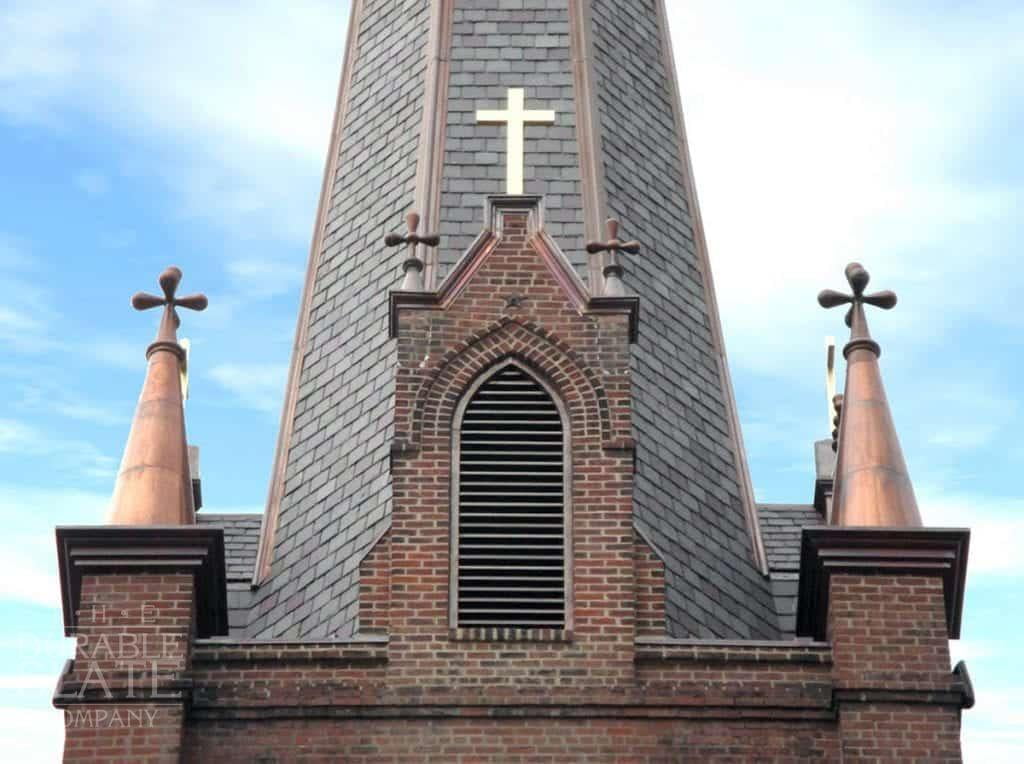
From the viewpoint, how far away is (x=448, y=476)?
30.7 m

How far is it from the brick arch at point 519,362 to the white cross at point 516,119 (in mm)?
2995

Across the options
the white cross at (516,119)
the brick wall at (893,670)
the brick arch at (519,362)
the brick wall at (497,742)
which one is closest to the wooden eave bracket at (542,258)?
the brick arch at (519,362)

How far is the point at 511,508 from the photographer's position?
3066cm

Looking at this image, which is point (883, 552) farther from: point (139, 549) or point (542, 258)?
point (139, 549)

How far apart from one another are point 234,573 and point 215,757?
5176 mm

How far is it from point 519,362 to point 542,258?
→ 120 cm

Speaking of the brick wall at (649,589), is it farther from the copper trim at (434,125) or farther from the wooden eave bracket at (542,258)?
the copper trim at (434,125)

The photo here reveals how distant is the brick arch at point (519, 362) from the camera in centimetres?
3108

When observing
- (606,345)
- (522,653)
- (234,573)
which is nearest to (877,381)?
(606,345)

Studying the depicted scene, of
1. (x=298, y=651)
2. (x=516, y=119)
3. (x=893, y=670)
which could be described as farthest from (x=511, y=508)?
(x=516, y=119)

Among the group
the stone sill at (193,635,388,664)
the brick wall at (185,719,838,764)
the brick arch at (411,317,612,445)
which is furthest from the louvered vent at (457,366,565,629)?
the brick wall at (185,719,838,764)

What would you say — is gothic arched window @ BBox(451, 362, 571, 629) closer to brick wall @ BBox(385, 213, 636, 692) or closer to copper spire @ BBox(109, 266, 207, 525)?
brick wall @ BBox(385, 213, 636, 692)

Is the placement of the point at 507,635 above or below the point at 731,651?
above

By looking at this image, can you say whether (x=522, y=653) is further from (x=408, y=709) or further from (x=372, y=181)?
(x=372, y=181)
